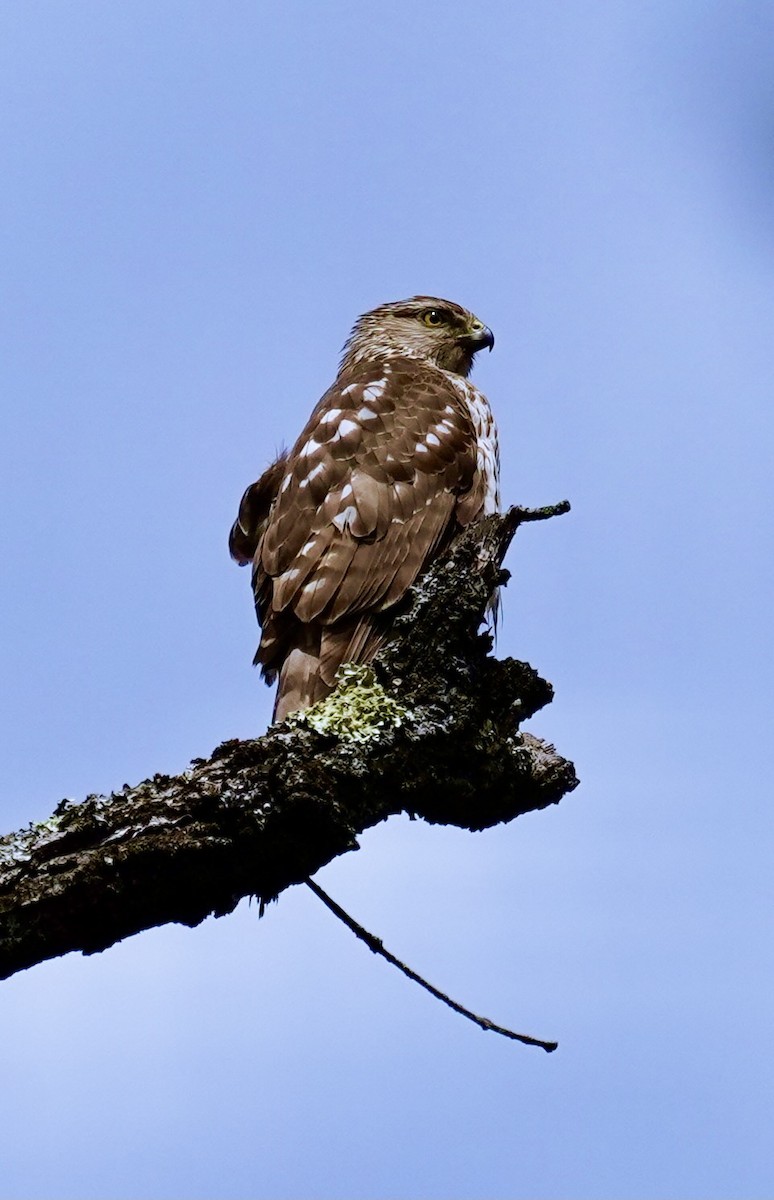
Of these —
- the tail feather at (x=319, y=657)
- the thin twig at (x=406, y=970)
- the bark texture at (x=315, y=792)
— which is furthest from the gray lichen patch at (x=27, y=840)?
the tail feather at (x=319, y=657)

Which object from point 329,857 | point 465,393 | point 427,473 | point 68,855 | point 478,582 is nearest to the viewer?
point 68,855

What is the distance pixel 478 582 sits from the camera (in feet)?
14.1

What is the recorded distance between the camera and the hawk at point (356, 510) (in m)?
5.25

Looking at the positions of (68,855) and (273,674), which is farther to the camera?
(273,674)

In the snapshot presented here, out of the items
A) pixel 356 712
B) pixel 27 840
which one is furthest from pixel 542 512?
pixel 27 840

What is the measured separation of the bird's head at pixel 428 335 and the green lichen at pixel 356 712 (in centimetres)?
370

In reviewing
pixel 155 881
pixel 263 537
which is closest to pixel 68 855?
pixel 155 881

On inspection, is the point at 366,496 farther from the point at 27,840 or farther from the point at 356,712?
the point at 27,840

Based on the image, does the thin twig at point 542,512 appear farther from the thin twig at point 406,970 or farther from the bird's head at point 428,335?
the bird's head at point 428,335

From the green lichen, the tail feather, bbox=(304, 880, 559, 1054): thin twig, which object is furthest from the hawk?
bbox=(304, 880, 559, 1054): thin twig

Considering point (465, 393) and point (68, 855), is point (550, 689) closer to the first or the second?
point (68, 855)

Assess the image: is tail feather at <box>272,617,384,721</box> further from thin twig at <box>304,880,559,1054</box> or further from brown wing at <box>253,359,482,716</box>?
thin twig at <box>304,880,559,1054</box>

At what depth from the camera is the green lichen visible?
393 centimetres

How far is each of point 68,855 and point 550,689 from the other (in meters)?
1.71
